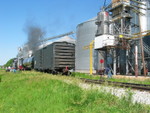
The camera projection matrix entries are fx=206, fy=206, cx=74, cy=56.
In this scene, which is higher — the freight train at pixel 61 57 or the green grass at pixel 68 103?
the freight train at pixel 61 57

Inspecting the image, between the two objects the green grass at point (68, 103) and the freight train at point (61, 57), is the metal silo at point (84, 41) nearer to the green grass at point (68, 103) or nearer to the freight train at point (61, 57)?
the freight train at point (61, 57)

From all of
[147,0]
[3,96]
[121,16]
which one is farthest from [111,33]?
[3,96]

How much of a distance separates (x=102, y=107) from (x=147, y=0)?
37.6m

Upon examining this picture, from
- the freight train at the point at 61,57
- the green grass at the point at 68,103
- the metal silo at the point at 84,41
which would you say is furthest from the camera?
the metal silo at the point at 84,41

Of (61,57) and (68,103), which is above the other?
(61,57)

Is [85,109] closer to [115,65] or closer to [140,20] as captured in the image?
[115,65]

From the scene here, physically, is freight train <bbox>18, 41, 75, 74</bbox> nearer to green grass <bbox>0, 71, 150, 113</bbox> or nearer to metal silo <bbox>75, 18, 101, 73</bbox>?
green grass <bbox>0, 71, 150, 113</bbox>

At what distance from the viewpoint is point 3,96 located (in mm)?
10820

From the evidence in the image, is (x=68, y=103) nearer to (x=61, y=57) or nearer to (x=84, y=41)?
(x=61, y=57)

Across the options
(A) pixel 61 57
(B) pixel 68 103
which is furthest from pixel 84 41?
(B) pixel 68 103

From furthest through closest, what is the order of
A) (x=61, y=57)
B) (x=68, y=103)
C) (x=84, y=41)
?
1. (x=84, y=41)
2. (x=61, y=57)
3. (x=68, y=103)

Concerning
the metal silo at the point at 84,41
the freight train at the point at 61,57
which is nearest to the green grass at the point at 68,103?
the freight train at the point at 61,57

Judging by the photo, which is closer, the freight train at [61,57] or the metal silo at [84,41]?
the freight train at [61,57]

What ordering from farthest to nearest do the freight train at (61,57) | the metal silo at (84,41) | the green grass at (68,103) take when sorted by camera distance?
the metal silo at (84,41)
the freight train at (61,57)
the green grass at (68,103)
